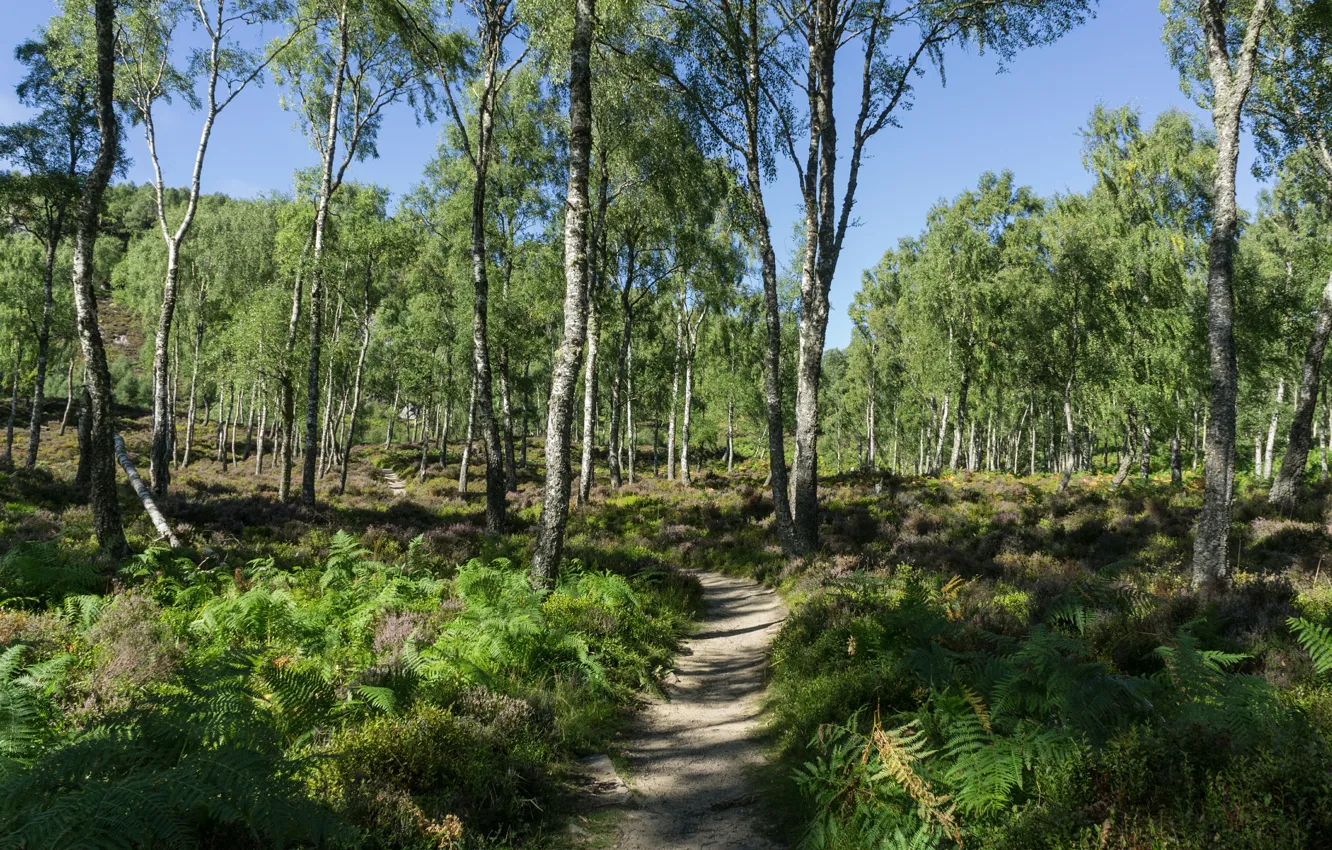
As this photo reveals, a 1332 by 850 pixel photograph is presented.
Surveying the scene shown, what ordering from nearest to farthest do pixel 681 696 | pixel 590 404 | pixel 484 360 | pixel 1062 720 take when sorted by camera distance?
pixel 1062 720 → pixel 681 696 → pixel 484 360 → pixel 590 404

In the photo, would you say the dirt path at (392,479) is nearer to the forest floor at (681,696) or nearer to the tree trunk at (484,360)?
the tree trunk at (484,360)

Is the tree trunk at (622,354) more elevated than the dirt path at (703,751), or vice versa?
the tree trunk at (622,354)

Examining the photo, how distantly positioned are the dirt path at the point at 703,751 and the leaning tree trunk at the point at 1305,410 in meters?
13.7

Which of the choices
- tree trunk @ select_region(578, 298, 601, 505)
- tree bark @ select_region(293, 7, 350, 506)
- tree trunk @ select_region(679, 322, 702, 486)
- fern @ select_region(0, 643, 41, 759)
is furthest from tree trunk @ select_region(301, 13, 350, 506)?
tree trunk @ select_region(679, 322, 702, 486)

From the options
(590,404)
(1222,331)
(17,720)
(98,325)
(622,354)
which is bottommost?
(17,720)

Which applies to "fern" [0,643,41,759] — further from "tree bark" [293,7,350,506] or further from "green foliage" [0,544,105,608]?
"tree bark" [293,7,350,506]

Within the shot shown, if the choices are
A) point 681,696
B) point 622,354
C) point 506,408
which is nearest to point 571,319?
point 681,696

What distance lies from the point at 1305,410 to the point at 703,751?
16999 millimetres

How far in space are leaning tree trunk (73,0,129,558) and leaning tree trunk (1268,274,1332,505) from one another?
2347cm

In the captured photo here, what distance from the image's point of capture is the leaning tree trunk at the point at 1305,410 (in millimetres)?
14469

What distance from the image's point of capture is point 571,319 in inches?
374

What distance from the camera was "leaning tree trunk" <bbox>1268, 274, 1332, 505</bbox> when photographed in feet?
47.5

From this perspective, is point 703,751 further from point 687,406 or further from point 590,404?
point 687,406

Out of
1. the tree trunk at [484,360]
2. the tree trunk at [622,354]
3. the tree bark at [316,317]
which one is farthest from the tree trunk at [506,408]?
the tree bark at [316,317]
